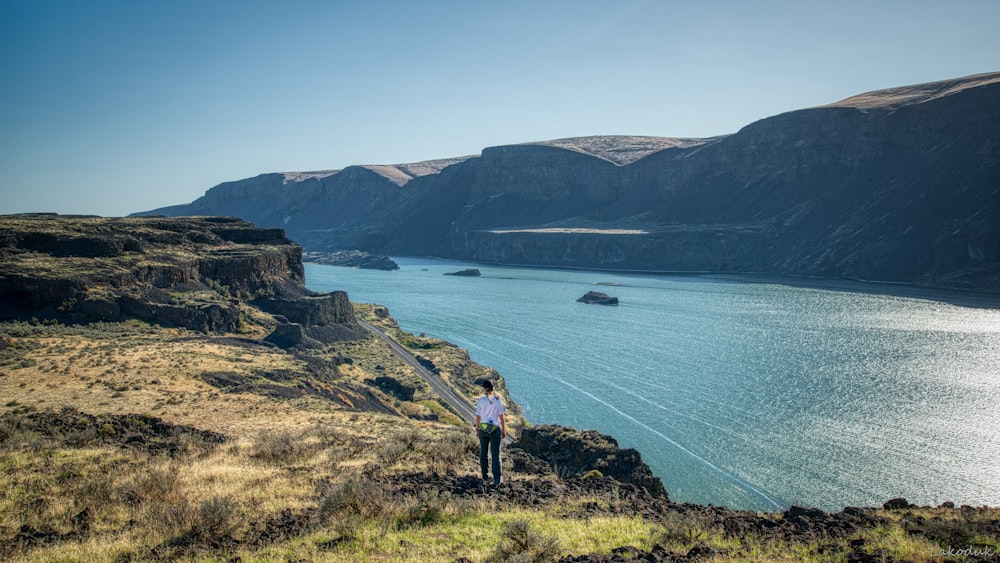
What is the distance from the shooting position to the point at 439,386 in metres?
53.3

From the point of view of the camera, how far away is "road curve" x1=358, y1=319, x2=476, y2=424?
157 feet

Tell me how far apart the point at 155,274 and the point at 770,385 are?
180ft

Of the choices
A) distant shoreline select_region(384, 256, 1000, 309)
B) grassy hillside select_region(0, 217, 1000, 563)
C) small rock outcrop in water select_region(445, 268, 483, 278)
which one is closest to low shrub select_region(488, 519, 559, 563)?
grassy hillside select_region(0, 217, 1000, 563)

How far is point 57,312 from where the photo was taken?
143 ft

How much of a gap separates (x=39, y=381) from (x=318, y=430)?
617 inches

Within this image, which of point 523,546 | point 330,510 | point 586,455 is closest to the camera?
point 523,546

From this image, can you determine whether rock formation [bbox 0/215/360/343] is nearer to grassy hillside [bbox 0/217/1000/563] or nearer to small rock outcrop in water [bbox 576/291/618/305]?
grassy hillside [bbox 0/217/1000/563]

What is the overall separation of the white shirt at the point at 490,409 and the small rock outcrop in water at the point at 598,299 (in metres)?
96.6

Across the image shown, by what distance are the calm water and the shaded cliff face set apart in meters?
22.1

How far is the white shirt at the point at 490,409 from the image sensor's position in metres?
14.1

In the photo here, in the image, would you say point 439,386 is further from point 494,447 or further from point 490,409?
point 490,409

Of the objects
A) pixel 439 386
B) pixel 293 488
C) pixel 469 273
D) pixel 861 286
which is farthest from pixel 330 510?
pixel 469 273

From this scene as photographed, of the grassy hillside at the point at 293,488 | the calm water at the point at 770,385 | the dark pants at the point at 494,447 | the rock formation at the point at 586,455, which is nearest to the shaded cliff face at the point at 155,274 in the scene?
the grassy hillside at the point at 293,488

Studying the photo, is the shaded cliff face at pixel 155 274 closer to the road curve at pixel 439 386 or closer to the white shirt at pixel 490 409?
the road curve at pixel 439 386
